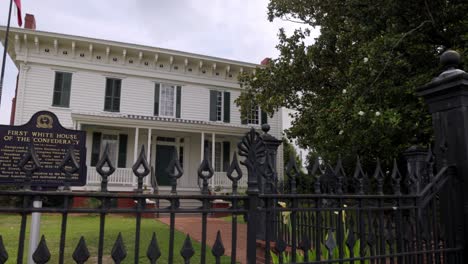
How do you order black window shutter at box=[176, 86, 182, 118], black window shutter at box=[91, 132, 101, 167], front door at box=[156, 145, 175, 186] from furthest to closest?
black window shutter at box=[176, 86, 182, 118], front door at box=[156, 145, 175, 186], black window shutter at box=[91, 132, 101, 167]

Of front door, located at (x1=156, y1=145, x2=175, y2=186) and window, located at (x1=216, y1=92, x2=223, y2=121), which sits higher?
window, located at (x1=216, y1=92, x2=223, y2=121)

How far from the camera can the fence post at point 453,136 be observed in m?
3.23

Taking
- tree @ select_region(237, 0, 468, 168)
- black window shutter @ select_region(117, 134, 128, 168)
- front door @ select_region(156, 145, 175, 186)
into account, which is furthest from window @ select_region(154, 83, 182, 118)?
tree @ select_region(237, 0, 468, 168)

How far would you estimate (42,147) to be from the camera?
425 centimetres

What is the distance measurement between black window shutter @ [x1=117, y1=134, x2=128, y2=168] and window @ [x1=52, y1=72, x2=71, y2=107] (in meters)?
3.02

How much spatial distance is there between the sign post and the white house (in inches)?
502

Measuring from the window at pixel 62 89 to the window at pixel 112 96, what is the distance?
1.79 m

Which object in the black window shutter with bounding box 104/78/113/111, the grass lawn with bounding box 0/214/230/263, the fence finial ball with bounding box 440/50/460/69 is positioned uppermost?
the black window shutter with bounding box 104/78/113/111

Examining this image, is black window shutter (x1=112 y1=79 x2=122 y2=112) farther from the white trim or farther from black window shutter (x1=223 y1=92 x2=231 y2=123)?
black window shutter (x1=223 y1=92 x2=231 y2=123)

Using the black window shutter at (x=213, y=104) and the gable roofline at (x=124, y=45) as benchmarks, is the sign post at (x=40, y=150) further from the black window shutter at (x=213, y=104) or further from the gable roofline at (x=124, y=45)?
the black window shutter at (x=213, y=104)

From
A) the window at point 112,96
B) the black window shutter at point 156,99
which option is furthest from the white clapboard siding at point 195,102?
the window at point 112,96

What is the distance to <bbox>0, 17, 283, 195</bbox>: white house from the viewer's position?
17094 mm

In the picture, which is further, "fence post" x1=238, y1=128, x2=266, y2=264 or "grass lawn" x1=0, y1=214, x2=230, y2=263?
"grass lawn" x1=0, y1=214, x2=230, y2=263

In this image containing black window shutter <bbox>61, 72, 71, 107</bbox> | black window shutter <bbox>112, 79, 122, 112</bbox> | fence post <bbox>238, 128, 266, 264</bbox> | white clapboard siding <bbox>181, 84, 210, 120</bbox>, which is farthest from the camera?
white clapboard siding <bbox>181, 84, 210, 120</bbox>
